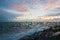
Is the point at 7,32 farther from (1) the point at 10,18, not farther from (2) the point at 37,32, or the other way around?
(2) the point at 37,32

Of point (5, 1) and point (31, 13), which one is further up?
point (5, 1)

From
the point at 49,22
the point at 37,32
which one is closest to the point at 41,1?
the point at 49,22

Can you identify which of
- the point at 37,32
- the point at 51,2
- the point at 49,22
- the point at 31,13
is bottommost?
the point at 37,32

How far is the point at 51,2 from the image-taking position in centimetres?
210

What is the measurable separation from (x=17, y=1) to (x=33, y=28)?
50 cm

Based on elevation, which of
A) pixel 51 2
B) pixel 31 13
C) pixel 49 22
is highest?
pixel 51 2

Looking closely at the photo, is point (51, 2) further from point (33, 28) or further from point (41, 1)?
point (33, 28)

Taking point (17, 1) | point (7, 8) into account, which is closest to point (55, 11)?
point (17, 1)

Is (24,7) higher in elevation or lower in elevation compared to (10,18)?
higher

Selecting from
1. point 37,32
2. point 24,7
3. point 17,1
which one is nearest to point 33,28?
point 37,32

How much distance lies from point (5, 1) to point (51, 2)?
0.73 metres

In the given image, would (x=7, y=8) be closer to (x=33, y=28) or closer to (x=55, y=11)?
(x=33, y=28)

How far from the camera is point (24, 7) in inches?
82.3

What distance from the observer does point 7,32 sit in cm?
204
